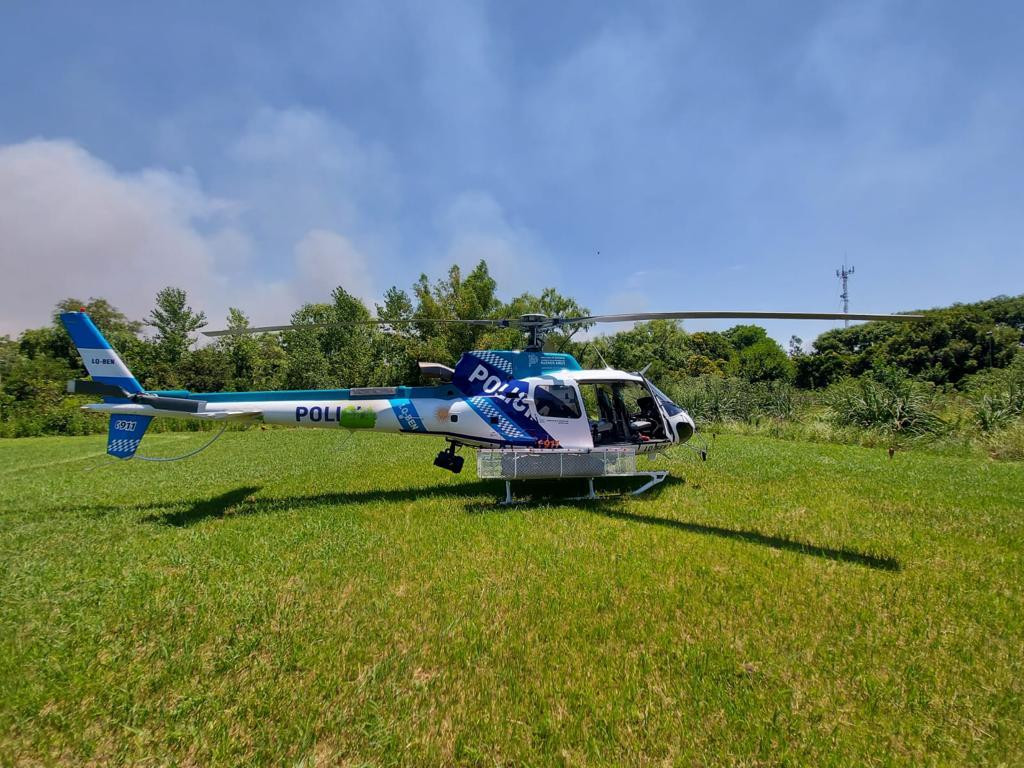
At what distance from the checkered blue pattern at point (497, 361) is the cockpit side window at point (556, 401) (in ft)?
1.98

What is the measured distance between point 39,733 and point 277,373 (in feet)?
135

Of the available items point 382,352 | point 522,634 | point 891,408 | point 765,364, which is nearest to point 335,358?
point 382,352

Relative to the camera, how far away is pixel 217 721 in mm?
2555

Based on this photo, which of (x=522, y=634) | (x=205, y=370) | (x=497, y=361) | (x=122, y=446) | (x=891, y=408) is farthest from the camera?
(x=205, y=370)

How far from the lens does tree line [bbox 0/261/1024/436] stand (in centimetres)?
2870

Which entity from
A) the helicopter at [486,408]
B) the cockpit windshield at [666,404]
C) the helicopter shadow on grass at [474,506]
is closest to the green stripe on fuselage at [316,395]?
the helicopter at [486,408]

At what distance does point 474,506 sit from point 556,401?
2.23 meters

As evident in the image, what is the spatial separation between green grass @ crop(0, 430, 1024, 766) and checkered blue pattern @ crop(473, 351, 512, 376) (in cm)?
246

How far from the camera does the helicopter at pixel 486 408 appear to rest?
6707 millimetres

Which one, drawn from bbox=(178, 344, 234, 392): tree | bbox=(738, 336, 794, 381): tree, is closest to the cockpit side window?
bbox=(178, 344, 234, 392): tree

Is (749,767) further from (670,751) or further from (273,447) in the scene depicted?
(273,447)

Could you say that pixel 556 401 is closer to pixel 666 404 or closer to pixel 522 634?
pixel 666 404

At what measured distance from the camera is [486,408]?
746 centimetres

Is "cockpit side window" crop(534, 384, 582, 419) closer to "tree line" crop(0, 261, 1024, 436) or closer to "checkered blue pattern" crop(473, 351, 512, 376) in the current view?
"checkered blue pattern" crop(473, 351, 512, 376)
